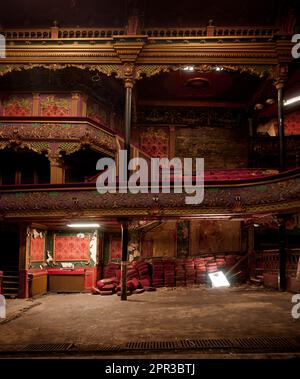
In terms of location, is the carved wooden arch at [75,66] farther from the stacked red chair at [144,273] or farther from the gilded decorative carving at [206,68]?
the stacked red chair at [144,273]

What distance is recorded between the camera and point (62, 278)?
37.1ft

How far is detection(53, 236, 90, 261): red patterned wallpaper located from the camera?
452 inches

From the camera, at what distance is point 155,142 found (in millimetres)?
15500

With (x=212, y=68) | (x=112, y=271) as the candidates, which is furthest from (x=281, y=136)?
(x=112, y=271)

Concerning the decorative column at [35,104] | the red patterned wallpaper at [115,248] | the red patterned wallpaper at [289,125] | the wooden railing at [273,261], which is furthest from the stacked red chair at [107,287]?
the red patterned wallpaper at [289,125]

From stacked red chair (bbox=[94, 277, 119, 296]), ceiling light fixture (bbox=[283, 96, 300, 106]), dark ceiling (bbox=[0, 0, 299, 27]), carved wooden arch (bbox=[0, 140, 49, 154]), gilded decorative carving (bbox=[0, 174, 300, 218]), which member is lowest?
stacked red chair (bbox=[94, 277, 119, 296])

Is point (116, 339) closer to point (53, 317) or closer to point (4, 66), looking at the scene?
point (53, 317)

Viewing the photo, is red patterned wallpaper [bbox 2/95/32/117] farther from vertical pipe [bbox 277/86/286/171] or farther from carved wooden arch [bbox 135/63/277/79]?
vertical pipe [bbox 277/86/286/171]

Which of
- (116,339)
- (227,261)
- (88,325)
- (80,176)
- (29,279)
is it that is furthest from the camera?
(80,176)

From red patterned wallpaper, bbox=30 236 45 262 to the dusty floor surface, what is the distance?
1.32 metres

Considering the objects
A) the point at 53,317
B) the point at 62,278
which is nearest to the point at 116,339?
the point at 53,317

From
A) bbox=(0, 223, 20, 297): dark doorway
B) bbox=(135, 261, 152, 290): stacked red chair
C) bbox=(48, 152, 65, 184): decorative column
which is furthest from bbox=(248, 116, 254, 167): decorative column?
bbox=(0, 223, 20, 297): dark doorway

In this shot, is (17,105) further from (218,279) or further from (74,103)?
(218,279)
